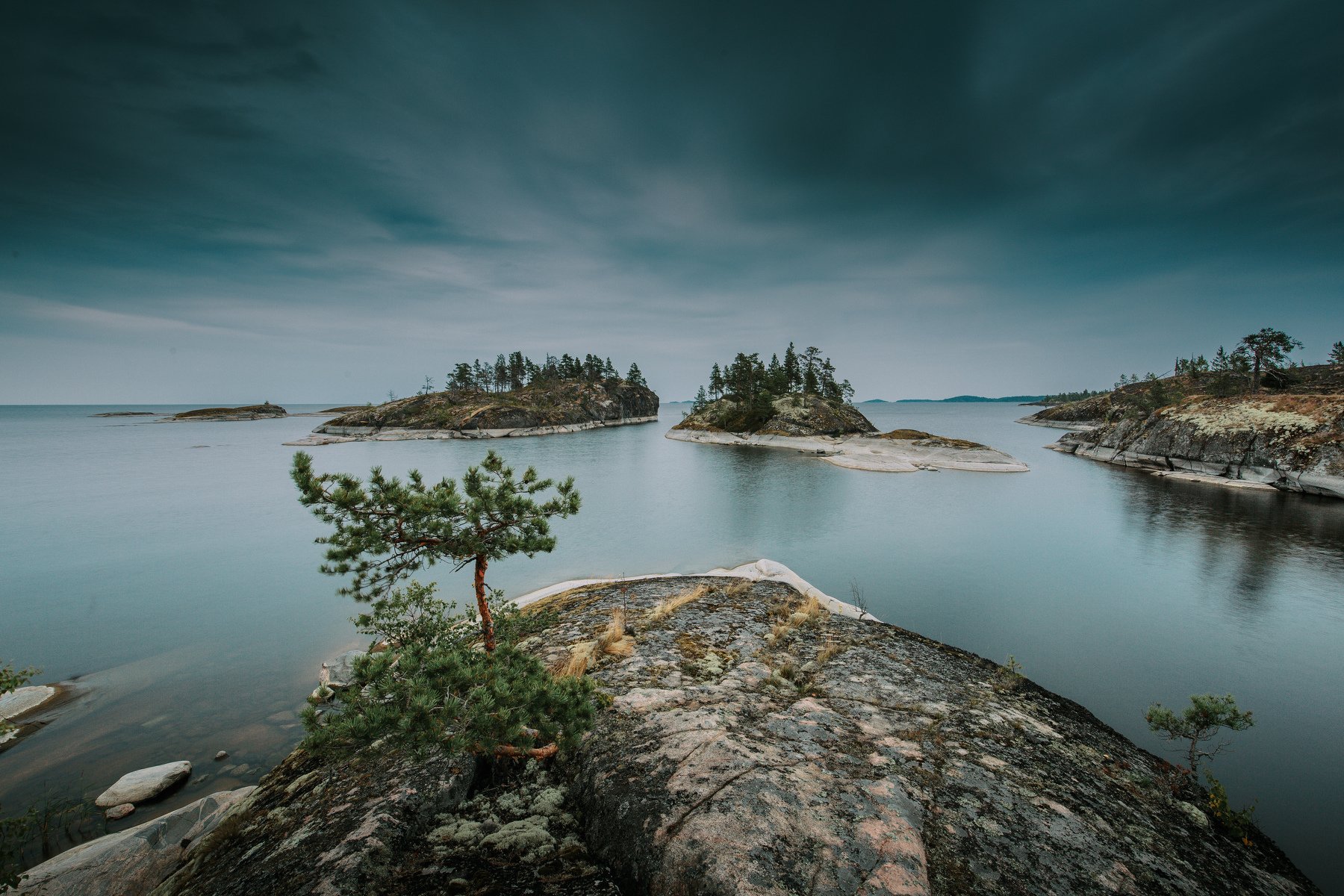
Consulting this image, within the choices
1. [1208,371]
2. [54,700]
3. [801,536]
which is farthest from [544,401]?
[1208,371]

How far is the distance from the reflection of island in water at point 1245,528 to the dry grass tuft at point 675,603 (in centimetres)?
2338

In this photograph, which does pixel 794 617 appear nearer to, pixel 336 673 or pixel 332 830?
pixel 332 830

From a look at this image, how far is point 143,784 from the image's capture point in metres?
9.61

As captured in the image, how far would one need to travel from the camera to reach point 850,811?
227 inches

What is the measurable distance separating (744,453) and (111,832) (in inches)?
2738

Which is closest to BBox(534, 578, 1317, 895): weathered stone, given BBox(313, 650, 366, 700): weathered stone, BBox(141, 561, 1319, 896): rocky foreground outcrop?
BBox(141, 561, 1319, 896): rocky foreground outcrop

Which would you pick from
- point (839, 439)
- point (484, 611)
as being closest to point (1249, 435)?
point (839, 439)

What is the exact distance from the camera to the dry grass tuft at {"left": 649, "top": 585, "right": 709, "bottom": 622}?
13227 mm

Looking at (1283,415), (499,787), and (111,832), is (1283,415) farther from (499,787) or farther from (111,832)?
(111,832)

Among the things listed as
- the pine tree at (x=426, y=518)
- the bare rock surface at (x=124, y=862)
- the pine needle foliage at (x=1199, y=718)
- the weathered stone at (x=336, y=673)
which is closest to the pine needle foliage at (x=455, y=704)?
the pine tree at (x=426, y=518)

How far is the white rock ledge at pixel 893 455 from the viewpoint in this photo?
58.3 metres

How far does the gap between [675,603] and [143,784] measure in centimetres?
1217

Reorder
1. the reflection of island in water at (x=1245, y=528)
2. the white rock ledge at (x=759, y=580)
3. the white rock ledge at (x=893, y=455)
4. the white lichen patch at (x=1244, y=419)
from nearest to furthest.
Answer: the white rock ledge at (x=759, y=580) → the reflection of island in water at (x=1245, y=528) → the white lichen patch at (x=1244, y=419) → the white rock ledge at (x=893, y=455)

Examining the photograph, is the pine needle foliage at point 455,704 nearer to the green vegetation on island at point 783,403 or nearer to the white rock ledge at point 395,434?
the green vegetation on island at point 783,403
